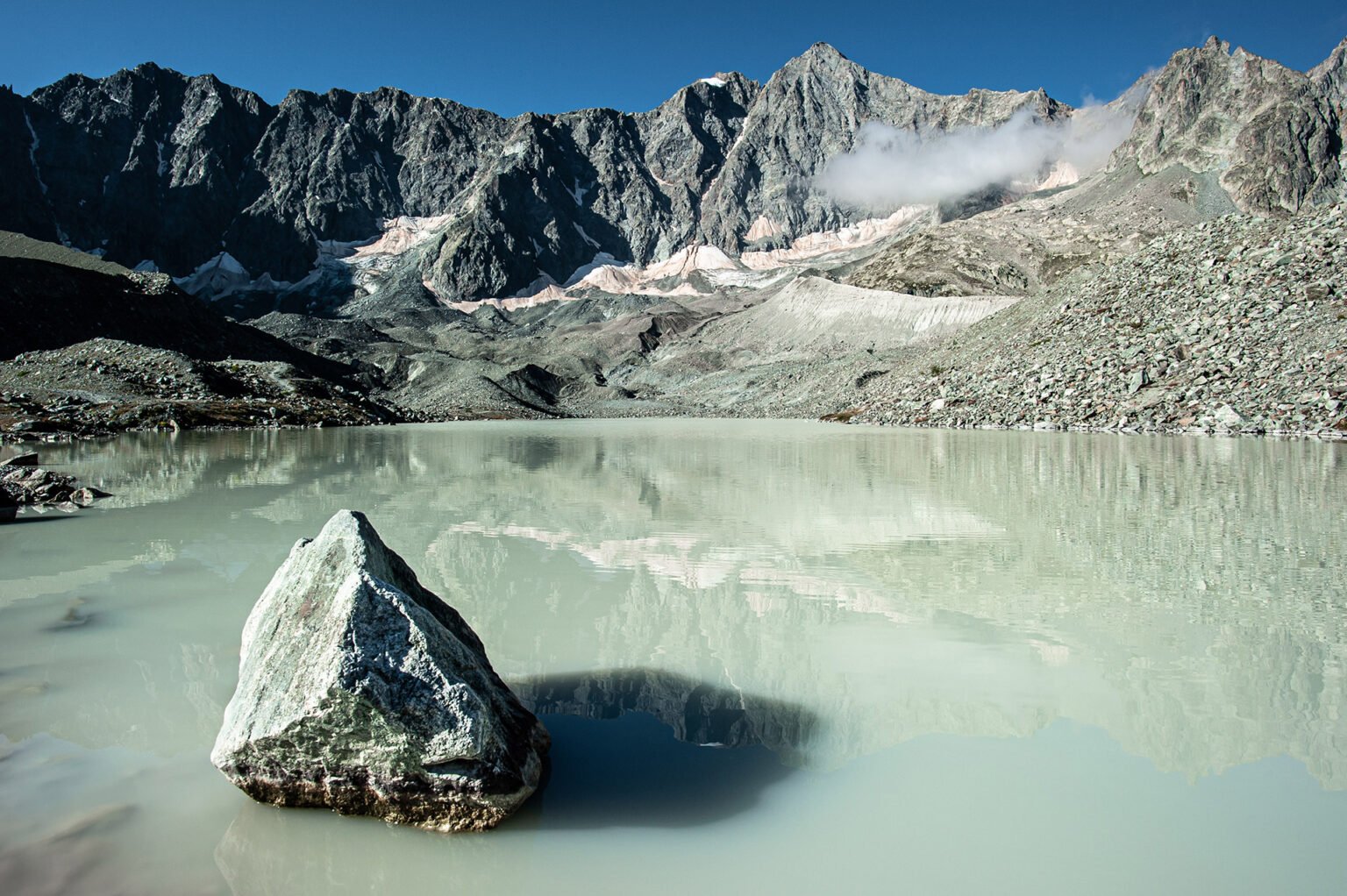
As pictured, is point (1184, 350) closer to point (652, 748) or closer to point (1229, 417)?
point (1229, 417)

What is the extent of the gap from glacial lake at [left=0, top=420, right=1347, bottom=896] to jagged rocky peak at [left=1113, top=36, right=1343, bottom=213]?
557 feet

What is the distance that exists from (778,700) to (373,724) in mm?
2743

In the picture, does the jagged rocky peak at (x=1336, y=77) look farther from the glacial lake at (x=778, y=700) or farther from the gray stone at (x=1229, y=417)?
the glacial lake at (x=778, y=700)

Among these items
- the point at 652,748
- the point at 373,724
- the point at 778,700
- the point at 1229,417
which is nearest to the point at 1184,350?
the point at 1229,417

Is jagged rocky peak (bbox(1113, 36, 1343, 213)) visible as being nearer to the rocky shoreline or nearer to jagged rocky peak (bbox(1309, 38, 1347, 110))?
jagged rocky peak (bbox(1309, 38, 1347, 110))

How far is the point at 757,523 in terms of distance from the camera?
12.6 m

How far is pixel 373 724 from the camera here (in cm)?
383

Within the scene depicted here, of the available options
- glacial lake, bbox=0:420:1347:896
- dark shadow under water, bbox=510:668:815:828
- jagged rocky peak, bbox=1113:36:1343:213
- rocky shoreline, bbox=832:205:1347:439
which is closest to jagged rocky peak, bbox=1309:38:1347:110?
jagged rocky peak, bbox=1113:36:1343:213

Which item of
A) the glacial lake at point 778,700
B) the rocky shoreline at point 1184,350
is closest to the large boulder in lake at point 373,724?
the glacial lake at point 778,700

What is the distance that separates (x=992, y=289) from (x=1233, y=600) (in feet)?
365

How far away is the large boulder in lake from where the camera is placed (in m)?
3.83

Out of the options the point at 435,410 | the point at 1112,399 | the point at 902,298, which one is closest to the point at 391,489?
the point at 1112,399

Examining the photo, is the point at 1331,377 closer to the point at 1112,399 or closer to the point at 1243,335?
the point at 1243,335

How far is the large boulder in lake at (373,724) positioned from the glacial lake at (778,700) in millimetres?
149
